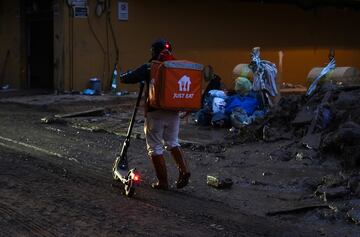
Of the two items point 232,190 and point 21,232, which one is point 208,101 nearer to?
point 232,190

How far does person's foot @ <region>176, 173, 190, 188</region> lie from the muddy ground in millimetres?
110

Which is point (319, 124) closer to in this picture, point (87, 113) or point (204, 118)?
point (204, 118)

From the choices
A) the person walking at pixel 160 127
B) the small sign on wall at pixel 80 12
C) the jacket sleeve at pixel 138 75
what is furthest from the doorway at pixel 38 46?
the jacket sleeve at pixel 138 75

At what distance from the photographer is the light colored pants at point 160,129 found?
7.25 metres

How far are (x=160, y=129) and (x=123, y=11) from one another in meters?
12.5

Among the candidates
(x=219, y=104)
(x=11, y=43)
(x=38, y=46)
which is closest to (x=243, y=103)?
(x=219, y=104)

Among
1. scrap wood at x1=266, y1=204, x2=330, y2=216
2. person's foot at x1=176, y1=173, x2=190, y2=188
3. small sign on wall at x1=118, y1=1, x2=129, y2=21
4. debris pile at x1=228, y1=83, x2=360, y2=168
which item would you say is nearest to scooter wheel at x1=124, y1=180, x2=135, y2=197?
person's foot at x1=176, y1=173, x2=190, y2=188

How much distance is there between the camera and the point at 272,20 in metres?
23.2

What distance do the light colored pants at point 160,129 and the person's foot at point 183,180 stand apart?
382mm

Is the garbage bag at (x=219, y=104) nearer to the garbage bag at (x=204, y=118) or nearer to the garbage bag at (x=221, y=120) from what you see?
the garbage bag at (x=221, y=120)

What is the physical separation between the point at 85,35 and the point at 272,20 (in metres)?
8.10

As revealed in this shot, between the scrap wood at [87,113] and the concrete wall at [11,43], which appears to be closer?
the scrap wood at [87,113]

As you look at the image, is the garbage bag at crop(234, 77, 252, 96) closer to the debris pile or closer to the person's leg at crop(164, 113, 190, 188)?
the debris pile

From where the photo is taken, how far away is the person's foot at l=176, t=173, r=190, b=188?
24.3ft
